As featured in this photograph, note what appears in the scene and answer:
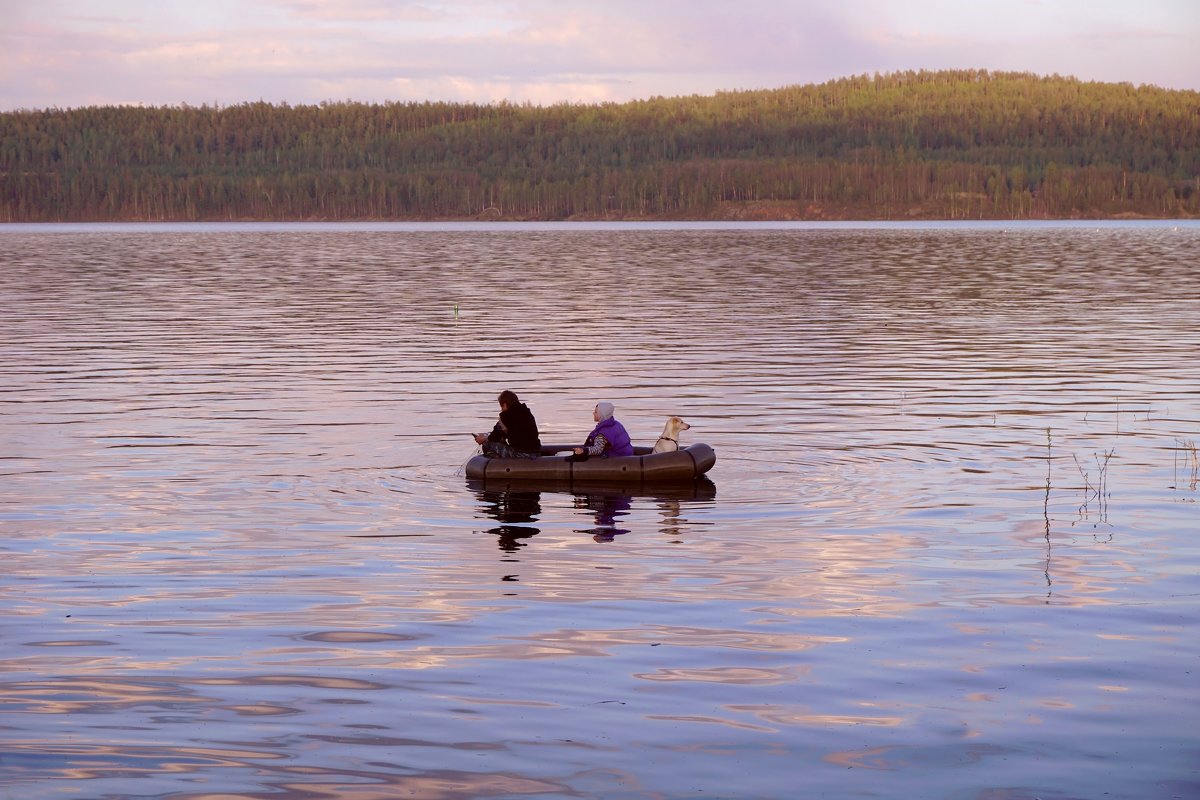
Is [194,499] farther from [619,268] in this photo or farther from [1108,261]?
[1108,261]

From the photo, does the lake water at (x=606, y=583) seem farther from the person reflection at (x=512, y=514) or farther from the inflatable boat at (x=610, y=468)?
the inflatable boat at (x=610, y=468)

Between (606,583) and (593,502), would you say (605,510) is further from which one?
(606,583)

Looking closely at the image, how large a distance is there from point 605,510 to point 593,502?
0.60m

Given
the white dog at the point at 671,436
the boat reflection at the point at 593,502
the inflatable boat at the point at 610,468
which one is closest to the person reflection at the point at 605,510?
the boat reflection at the point at 593,502

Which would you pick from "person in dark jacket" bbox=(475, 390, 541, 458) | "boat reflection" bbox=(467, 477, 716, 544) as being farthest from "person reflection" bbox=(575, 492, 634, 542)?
"person in dark jacket" bbox=(475, 390, 541, 458)

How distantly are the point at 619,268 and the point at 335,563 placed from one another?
77.9m

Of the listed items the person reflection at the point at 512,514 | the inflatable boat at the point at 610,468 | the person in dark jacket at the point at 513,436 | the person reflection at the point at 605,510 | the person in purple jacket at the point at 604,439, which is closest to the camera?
the person reflection at the point at 512,514

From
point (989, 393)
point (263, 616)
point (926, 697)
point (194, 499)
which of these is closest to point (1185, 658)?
point (926, 697)

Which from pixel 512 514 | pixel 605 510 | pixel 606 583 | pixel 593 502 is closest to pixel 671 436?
pixel 593 502

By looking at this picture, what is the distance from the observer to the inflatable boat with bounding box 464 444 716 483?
2111cm

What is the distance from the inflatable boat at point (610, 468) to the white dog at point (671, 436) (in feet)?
0.73

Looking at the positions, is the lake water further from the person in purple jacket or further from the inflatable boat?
the person in purple jacket

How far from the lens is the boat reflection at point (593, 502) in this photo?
60.5 ft

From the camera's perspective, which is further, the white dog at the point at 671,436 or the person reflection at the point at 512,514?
the white dog at the point at 671,436
